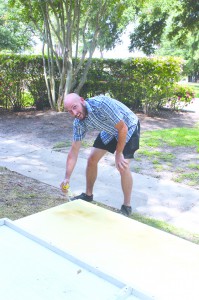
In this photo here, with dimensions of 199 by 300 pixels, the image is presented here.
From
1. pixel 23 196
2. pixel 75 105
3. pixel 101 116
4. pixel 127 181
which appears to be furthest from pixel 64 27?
pixel 75 105

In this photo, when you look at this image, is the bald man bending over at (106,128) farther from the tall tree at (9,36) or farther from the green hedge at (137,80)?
the tall tree at (9,36)

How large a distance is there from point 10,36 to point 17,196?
28865mm

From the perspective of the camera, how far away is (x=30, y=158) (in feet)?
19.7

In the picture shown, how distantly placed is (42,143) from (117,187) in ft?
9.31

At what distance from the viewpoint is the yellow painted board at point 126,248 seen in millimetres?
1634

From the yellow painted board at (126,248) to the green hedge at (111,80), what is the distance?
804 cm

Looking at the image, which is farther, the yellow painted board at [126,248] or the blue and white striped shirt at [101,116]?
the blue and white striped shirt at [101,116]

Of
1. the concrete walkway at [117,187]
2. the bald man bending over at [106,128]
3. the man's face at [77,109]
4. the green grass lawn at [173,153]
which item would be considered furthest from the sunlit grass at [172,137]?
the man's face at [77,109]

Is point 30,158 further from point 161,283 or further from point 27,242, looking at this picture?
point 161,283

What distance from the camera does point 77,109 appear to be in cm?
313

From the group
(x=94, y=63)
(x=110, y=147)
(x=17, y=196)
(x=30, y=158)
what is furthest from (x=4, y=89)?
(x=110, y=147)

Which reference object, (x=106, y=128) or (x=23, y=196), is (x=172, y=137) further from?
(x=106, y=128)

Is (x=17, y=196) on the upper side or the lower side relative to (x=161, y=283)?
lower

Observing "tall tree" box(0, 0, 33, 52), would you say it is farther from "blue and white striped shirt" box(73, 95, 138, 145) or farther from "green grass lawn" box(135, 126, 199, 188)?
"blue and white striped shirt" box(73, 95, 138, 145)
